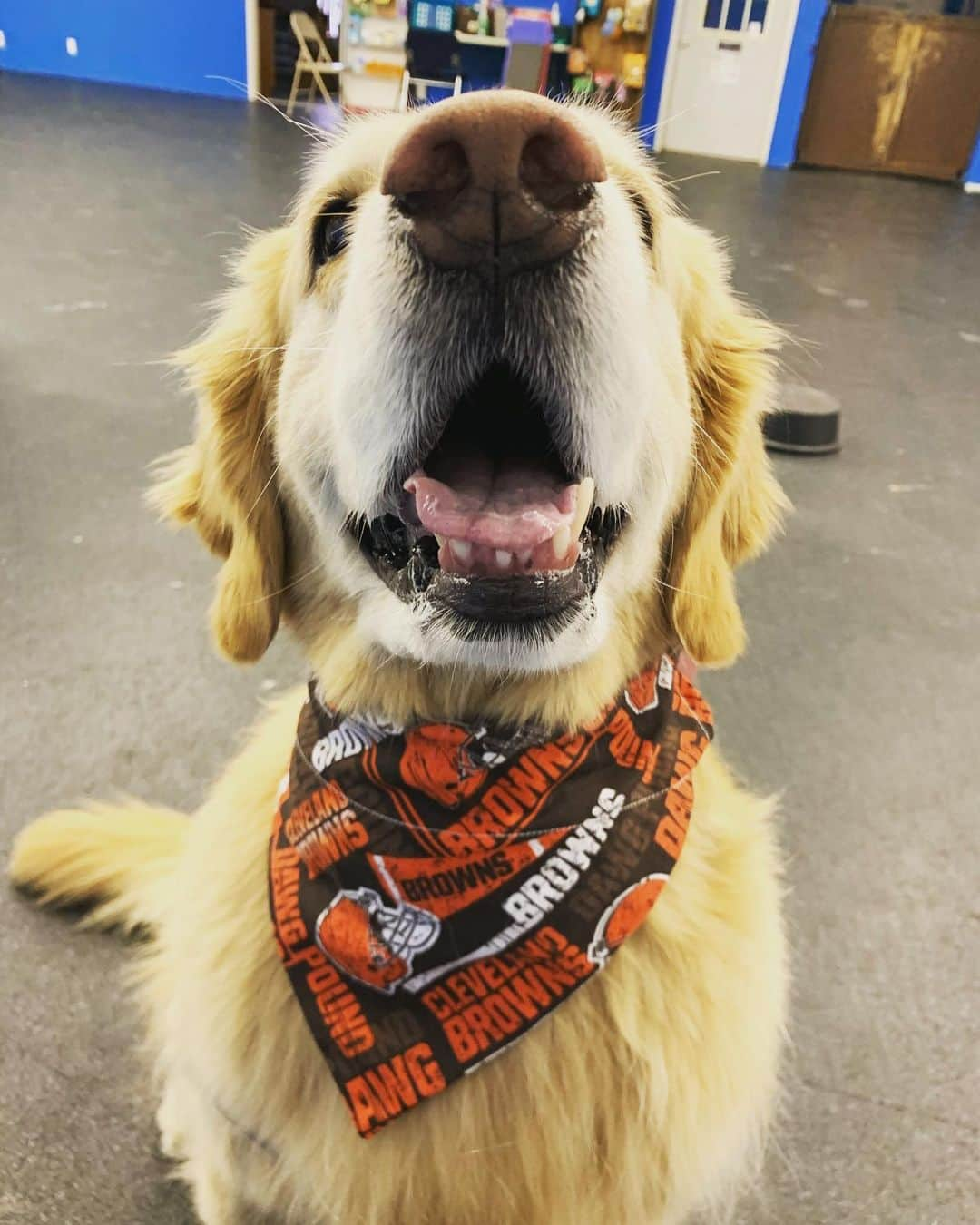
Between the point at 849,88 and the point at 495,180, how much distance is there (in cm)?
969

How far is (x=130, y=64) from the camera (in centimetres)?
979

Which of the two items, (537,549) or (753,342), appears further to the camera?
(753,342)

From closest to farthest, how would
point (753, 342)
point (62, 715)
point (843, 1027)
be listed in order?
1. point (753, 342)
2. point (843, 1027)
3. point (62, 715)

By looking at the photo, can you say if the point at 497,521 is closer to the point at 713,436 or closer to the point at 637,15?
the point at 713,436

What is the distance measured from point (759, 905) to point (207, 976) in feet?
1.90

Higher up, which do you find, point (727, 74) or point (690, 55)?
point (690, 55)

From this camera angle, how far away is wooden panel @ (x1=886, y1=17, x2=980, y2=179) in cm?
848

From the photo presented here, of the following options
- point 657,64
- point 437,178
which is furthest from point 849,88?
point 437,178

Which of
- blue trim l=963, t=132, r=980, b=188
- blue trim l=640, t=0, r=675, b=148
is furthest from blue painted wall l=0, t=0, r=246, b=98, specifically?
blue trim l=963, t=132, r=980, b=188

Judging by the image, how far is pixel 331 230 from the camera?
0.97 m

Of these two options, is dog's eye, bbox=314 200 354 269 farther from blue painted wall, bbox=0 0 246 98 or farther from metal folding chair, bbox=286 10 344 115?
blue painted wall, bbox=0 0 246 98

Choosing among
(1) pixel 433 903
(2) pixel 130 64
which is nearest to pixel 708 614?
(1) pixel 433 903

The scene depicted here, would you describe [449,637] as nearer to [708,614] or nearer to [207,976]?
[708,614]

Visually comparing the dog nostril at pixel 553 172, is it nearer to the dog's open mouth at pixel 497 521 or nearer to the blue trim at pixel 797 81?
the dog's open mouth at pixel 497 521
